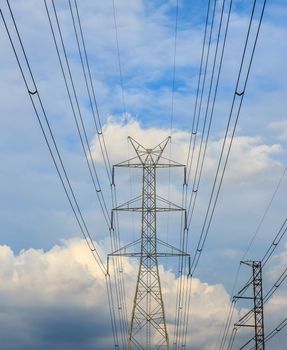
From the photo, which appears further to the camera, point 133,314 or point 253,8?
point 133,314

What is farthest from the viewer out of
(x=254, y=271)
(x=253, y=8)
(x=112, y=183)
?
(x=254, y=271)

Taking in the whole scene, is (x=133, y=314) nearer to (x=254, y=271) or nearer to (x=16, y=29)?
(x=254, y=271)

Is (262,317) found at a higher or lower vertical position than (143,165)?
lower

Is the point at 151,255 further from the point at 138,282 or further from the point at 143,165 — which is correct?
the point at 143,165

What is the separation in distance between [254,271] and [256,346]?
38.4ft

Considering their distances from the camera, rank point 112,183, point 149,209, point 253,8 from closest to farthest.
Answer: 1. point 253,8
2. point 112,183
3. point 149,209

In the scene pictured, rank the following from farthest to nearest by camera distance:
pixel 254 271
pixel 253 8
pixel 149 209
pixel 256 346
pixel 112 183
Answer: pixel 254 271 < pixel 256 346 < pixel 149 209 < pixel 112 183 < pixel 253 8

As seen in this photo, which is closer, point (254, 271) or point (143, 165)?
point (143, 165)

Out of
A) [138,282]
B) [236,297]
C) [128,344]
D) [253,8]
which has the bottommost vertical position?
[253,8]

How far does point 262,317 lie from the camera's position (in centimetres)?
9612

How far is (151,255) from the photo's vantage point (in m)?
82.5

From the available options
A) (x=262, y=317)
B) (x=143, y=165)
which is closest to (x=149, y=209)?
(x=143, y=165)

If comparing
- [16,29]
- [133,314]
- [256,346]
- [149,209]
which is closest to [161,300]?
[133,314]

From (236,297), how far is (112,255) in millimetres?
26260
